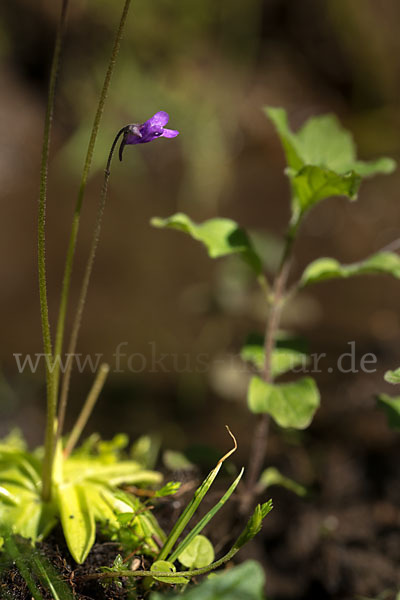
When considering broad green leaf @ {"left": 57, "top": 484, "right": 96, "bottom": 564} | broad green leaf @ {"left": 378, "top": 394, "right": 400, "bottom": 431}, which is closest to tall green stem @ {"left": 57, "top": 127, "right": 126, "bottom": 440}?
broad green leaf @ {"left": 57, "top": 484, "right": 96, "bottom": 564}

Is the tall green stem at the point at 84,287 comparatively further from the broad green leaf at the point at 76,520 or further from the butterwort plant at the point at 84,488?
the broad green leaf at the point at 76,520

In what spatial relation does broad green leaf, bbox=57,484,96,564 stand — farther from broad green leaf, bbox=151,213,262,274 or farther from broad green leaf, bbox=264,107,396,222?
broad green leaf, bbox=264,107,396,222

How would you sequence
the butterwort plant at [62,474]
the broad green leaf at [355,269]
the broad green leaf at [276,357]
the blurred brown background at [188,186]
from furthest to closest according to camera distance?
the blurred brown background at [188,186], the broad green leaf at [276,357], the broad green leaf at [355,269], the butterwort plant at [62,474]

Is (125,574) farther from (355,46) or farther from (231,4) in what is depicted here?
(355,46)

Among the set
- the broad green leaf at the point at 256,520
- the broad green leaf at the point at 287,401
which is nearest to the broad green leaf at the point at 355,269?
the broad green leaf at the point at 287,401

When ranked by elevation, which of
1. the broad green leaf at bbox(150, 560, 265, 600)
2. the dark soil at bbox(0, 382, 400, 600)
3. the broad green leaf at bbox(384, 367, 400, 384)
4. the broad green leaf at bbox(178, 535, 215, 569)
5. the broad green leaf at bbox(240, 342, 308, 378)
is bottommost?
the dark soil at bbox(0, 382, 400, 600)

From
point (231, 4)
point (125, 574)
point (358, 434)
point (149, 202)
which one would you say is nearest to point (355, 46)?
point (231, 4)
